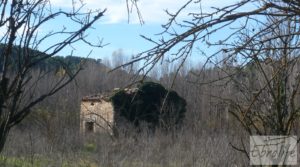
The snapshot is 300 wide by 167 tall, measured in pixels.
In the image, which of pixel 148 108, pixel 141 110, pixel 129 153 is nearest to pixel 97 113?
pixel 141 110

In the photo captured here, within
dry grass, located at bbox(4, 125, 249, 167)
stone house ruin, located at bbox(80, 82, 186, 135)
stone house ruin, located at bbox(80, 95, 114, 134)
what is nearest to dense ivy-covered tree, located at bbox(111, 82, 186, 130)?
stone house ruin, located at bbox(80, 82, 186, 135)

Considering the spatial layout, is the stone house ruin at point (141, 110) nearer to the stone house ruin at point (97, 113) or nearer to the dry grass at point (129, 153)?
the stone house ruin at point (97, 113)

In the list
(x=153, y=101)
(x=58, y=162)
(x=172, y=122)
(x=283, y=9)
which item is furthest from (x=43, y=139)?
(x=283, y=9)

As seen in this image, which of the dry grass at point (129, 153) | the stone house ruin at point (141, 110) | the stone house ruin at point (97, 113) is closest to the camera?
the dry grass at point (129, 153)

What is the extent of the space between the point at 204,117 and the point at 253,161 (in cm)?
2101

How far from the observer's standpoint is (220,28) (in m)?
2.78

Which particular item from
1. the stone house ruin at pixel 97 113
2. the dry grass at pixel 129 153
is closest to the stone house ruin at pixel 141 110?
the stone house ruin at pixel 97 113

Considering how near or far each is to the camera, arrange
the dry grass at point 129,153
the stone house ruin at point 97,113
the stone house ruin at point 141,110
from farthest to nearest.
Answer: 1. the stone house ruin at point 141,110
2. the stone house ruin at point 97,113
3. the dry grass at point 129,153

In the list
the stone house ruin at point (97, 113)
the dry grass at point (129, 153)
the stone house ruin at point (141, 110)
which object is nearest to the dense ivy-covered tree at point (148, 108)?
the stone house ruin at point (141, 110)

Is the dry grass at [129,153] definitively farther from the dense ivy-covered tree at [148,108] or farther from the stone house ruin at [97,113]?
the dense ivy-covered tree at [148,108]

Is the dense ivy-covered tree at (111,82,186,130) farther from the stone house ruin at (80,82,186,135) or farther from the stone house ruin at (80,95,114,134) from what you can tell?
the stone house ruin at (80,95,114,134)

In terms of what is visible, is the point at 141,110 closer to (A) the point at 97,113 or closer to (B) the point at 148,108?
(B) the point at 148,108

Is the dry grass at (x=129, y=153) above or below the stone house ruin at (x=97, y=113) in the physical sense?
below

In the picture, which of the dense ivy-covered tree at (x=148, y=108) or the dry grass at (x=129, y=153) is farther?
the dense ivy-covered tree at (x=148, y=108)
